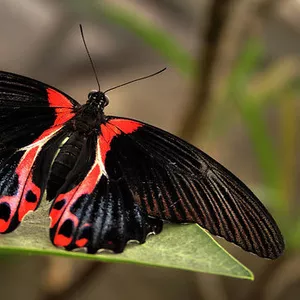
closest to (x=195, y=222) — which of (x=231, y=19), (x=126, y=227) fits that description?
(x=126, y=227)

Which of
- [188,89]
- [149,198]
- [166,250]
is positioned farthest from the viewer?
[188,89]

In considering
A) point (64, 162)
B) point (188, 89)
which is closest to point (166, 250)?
point (64, 162)

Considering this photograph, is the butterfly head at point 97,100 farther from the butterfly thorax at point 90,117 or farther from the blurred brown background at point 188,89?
the blurred brown background at point 188,89

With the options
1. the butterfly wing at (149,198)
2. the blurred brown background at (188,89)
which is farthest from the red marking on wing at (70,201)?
the blurred brown background at (188,89)

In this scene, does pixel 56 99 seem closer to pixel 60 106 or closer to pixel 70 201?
pixel 60 106

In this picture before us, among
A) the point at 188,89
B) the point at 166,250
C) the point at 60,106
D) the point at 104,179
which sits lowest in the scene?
the point at 166,250

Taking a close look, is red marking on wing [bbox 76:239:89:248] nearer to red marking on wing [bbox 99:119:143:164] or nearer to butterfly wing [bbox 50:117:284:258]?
butterfly wing [bbox 50:117:284:258]

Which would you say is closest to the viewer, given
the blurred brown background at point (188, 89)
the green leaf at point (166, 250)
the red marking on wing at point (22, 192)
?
the green leaf at point (166, 250)
